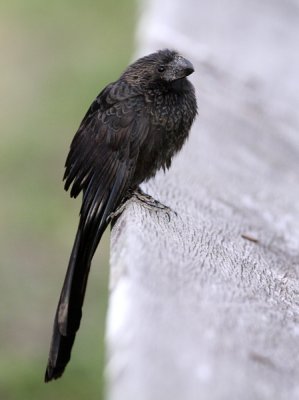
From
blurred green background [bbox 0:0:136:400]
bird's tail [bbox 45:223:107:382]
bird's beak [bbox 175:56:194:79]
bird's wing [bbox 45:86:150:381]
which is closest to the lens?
bird's tail [bbox 45:223:107:382]

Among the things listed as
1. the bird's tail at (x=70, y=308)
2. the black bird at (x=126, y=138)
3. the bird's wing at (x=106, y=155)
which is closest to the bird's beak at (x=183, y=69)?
the black bird at (x=126, y=138)

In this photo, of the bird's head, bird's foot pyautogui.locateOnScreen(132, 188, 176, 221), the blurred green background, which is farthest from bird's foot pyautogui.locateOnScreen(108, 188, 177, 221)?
the blurred green background

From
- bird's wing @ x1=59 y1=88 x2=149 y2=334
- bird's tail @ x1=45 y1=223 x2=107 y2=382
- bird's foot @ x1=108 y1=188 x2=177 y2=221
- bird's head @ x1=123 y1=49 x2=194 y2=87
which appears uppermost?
bird's head @ x1=123 y1=49 x2=194 y2=87

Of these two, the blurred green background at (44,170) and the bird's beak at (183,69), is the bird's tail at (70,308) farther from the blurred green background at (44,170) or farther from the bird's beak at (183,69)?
the blurred green background at (44,170)

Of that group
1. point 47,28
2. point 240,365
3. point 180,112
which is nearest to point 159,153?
point 180,112

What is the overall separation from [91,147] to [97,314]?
1572mm

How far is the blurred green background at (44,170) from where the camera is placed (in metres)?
3.68

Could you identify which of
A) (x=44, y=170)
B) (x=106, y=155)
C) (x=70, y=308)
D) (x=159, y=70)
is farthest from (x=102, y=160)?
(x=44, y=170)

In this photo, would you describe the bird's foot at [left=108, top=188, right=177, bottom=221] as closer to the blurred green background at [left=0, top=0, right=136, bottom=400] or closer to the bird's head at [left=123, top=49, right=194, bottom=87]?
the bird's head at [left=123, top=49, right=194, bottom=87]

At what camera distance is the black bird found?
2557 millimetres

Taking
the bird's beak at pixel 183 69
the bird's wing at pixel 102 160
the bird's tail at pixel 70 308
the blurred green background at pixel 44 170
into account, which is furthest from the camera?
the blurred green background at pixel 44 170

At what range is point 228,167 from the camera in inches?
112

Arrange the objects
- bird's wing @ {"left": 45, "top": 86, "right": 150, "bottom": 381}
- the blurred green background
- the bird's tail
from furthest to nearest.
Answer: 1. the blurred green background
2. bird's wing @ {"left": 45, "top": 86, "right": 150, "bottom": 381}
3. the bird's tail

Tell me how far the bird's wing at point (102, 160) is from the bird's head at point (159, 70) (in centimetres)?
12
